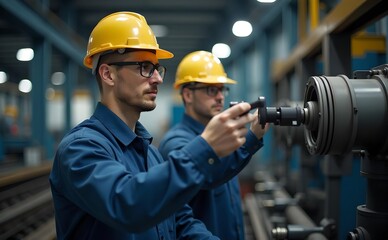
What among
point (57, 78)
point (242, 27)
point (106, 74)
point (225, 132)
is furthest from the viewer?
point (57, 78)

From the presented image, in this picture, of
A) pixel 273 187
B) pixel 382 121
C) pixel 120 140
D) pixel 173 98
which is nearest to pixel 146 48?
pixel 120 140

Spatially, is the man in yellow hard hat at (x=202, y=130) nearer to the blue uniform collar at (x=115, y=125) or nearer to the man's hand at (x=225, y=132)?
the blue uniform collar at (x=115, y=125)

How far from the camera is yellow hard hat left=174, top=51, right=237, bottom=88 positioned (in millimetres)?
2562

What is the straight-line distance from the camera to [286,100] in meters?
3.43

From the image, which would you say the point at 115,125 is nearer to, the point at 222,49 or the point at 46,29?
the point at 46,29

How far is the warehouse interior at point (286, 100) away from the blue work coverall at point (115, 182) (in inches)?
16.6

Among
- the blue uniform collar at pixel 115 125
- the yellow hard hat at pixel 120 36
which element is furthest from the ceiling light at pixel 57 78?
the blue uniform collar at pixel 115 125

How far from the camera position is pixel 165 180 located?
0.97 m

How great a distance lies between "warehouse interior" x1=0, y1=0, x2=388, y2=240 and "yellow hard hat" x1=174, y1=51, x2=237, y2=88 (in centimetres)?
55

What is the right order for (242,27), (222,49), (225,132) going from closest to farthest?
(225,132)
(242,27)
(222,49)

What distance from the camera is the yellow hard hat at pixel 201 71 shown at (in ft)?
8.41

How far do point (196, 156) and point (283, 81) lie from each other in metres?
3.34

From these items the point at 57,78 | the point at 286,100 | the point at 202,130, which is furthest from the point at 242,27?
the point at 57,78

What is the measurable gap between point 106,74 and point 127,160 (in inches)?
14.5
